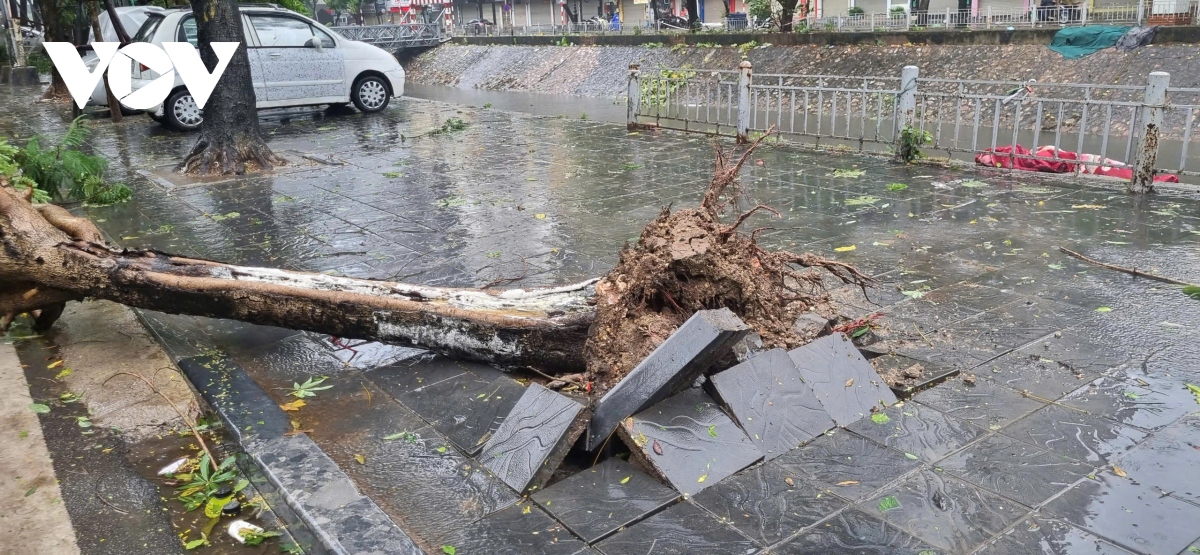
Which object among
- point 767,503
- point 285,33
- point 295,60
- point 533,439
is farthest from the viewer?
point 295,60

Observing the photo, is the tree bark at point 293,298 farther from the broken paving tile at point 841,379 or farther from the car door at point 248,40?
the car door at point 248,40

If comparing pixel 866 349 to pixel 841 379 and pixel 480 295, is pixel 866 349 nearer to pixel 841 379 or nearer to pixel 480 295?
pixel 841 379

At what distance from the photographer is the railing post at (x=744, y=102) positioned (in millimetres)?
11516

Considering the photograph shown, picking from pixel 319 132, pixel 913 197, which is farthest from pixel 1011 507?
pixel 319 132

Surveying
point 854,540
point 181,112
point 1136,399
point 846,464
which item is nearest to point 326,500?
point 854,540

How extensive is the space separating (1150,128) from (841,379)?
5.85 m

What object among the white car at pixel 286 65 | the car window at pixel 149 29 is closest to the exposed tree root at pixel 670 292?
the white car at pixel 286 65

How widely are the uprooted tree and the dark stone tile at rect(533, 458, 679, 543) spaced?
0.61m

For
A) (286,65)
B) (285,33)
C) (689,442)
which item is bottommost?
(689,442)

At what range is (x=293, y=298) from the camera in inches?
174

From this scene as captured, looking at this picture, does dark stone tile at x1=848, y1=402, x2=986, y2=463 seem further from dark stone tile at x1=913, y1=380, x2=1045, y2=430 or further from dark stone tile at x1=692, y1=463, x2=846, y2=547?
dark stone tile at x1=692, y1=463, x2=846, y2=547

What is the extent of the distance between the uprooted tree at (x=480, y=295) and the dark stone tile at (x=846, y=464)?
27.3 inches

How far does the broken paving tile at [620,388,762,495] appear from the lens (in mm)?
3271

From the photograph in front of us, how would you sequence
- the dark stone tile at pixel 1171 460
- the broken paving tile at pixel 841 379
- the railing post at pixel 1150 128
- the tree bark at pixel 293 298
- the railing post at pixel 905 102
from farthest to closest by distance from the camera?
the railing post at pixel 905 102
the railing post at pixel 1150 128
the tree bark at pixel 293 298
the broken paving tile at pixel 841 379
the dark stone tile at pixel 1171 460
